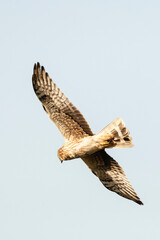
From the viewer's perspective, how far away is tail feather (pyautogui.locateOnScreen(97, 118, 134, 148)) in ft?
37.0

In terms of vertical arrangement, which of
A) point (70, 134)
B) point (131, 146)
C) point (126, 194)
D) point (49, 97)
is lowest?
point (126, 194)

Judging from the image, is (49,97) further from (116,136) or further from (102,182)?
(102,182)

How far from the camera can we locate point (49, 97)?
11.6 meters

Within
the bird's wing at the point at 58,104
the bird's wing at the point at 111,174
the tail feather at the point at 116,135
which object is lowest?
the bird's wing at the point at 111,174

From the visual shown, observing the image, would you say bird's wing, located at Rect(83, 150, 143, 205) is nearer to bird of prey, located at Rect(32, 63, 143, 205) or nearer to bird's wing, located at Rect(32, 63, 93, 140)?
bird of prey, located at Rect(32, 63, 143, 205)

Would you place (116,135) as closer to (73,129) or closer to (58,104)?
(73,129)

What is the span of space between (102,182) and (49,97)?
8.11 feet

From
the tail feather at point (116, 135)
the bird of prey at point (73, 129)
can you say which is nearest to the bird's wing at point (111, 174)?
the bird of prey at point (73, 129)

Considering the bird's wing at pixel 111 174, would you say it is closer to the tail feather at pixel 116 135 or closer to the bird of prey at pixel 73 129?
the bird of prey at pixel 73 129

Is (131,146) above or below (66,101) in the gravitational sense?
below

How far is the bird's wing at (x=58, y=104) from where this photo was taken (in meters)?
11.6

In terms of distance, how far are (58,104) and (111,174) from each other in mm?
2087

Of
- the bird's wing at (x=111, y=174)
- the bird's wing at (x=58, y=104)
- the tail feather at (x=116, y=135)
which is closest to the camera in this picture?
the tail feather at (x=116, y=135)

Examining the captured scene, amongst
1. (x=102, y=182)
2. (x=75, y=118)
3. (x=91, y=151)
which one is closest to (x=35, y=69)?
(x=75, y=118)
